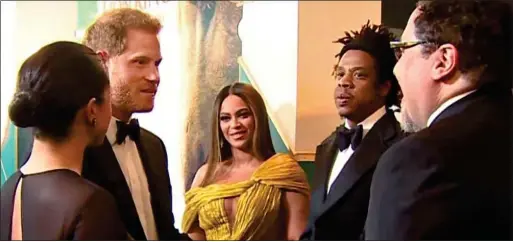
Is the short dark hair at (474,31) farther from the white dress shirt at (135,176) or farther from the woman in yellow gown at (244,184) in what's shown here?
the white dress shirt at (135,176)

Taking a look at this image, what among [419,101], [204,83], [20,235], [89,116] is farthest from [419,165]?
[20,235]

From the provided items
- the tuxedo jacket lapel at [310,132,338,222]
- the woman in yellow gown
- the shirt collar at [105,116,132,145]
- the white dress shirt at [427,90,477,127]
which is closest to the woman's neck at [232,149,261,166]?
the woman in yellow gown

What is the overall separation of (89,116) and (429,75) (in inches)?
22.0

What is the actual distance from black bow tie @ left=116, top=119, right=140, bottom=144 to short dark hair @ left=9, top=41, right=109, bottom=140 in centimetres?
7

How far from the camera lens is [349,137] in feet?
4.09

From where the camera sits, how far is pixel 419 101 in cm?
114

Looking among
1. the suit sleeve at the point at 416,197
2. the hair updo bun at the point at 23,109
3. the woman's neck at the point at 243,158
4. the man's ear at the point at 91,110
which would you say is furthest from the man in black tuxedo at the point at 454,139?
the hair updo bun at the point at 23,109

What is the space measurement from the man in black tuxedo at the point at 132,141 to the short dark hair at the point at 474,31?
19.3 inches

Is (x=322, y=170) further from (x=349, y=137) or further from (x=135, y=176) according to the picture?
(x=135, y=176)

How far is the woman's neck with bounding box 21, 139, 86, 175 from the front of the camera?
1.22 metres

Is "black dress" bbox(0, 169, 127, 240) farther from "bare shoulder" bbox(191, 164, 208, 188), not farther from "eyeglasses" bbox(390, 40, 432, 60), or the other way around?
"eyeglasses" bbox(390, 40, 432, 60)

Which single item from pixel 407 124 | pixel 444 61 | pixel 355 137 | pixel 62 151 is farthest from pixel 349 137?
pixel 62 151

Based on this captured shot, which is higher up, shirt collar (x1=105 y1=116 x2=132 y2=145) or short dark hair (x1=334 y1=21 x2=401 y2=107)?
short dark hair (x1=334 y1=21 x2=401 y2=107)

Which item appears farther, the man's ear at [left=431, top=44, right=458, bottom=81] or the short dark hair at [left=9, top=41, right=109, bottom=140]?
the short dark hair at [left=9, top=41, right=109, bottom=140]
